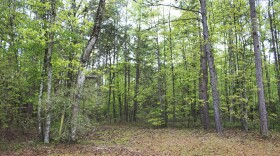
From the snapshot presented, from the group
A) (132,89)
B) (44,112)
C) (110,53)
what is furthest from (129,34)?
(44,112)

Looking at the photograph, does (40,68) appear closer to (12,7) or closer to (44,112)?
(44,112)

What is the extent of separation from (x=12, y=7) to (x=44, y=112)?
7979 mm

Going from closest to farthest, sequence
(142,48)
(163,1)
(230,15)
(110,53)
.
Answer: (163,1) → (230,15) → (142,48) → (110,53)

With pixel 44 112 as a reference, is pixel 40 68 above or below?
above

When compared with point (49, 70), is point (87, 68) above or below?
above

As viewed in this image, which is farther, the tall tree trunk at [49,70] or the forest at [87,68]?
the tall tree trunk at [49,70]

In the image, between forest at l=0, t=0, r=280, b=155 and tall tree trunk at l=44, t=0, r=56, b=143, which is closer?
forest at l=0, t=0, r=280, b=155

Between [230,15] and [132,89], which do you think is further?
[132,89]

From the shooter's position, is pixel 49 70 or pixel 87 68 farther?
pixel 87 68

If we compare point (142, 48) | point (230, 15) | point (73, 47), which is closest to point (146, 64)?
point (142, 48)

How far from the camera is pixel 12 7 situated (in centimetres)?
1473

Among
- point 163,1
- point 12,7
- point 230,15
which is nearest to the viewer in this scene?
point 163,1

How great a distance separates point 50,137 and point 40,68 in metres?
3.74

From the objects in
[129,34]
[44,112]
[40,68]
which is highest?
[129,34]
